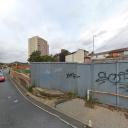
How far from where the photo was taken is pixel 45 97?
43.0ft

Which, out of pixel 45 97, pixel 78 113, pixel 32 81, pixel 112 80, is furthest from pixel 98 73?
pixel 32 81

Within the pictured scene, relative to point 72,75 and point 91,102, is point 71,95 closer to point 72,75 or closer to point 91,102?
point 72,75

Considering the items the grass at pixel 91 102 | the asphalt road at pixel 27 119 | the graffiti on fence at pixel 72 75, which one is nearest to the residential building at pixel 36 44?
the graffiti on fence at pixel 72 75

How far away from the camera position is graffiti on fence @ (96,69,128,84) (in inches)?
354

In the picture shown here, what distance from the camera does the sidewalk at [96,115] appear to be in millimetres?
7437

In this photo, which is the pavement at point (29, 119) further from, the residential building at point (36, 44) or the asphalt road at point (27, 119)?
the residential building at point (36, 44)

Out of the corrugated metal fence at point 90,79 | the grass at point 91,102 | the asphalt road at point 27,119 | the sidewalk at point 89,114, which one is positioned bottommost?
the asphalt road at point 27,119

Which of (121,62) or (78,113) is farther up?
(121,62)

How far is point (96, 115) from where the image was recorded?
27.9 feet

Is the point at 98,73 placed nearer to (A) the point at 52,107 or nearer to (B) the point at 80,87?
(B) the point at 80,87

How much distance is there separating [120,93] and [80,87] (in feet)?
11.3

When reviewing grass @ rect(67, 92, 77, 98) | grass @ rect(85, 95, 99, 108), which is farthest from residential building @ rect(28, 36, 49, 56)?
grass @ rect(85, 95, 99, 108)

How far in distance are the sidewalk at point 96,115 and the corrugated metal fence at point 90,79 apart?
806 millimetres

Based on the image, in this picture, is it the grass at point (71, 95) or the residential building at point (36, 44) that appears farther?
the residential building at point (36, 44)
